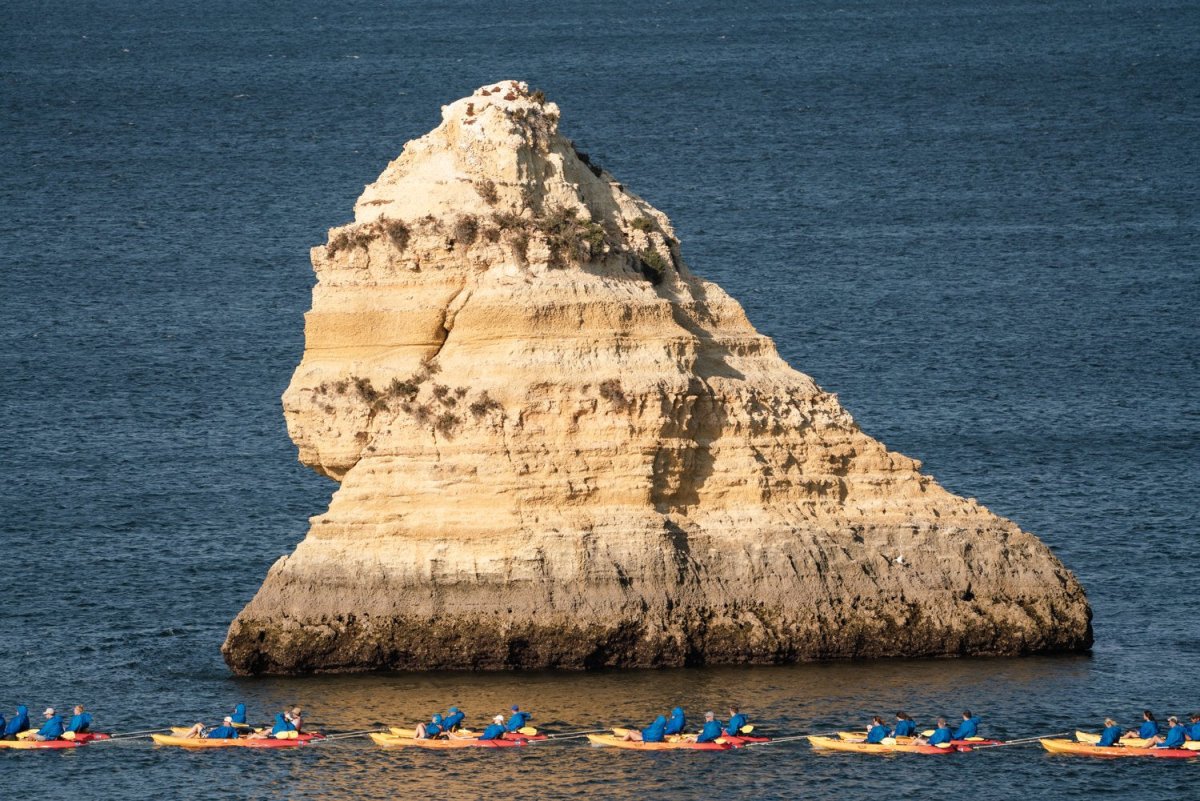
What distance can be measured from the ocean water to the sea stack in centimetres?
131

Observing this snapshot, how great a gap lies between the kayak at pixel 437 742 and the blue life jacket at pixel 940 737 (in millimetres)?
10182

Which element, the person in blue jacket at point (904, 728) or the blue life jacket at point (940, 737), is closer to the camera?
the blue life jacket at point (940, 737)

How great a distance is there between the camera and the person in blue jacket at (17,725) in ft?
253

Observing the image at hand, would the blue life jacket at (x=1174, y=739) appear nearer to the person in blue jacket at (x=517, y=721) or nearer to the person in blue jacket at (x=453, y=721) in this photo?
the person in blue jacket at (x=517, y=721)

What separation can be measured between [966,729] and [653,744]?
781 cm

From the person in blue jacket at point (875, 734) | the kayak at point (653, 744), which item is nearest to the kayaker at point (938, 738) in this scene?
the person in blue jacket at point (875, 734)

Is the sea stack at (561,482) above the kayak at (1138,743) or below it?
above

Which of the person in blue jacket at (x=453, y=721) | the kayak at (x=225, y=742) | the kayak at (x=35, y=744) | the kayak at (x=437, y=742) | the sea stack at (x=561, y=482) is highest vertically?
the sea stack at (x=561, y=482)

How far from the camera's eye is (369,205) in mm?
82875

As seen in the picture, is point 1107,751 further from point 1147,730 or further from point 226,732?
point 226,732

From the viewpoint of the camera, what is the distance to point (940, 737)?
73.9 metres

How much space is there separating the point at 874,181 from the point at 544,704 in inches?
3771

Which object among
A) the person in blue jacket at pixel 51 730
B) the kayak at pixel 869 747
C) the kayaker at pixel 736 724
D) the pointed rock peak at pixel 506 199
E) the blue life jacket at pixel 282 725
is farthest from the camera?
the pointed rock peak at pixel 506 199

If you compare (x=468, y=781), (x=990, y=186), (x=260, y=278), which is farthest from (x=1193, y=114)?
(x=468, y=781)
